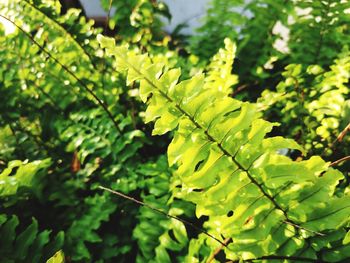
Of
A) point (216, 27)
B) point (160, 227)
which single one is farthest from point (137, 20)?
point (160, 227)

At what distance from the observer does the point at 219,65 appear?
1.61 metres

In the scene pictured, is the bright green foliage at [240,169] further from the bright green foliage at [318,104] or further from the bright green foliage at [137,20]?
the bright green foliage at [137,20]

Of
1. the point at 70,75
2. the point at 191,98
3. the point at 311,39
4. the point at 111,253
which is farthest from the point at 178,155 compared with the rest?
the point at 311,39

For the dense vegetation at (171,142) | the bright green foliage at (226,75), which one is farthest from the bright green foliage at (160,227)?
the bright green foliage at (226,75)

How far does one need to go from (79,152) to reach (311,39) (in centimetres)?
133

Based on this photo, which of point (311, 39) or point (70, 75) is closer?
point (70, 75)

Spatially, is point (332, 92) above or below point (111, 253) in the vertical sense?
above

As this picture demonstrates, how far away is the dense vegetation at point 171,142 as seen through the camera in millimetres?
841

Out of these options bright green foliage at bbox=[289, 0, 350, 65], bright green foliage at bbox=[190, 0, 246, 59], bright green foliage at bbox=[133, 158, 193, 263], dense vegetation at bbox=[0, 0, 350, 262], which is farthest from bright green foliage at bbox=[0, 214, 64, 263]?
bright green foliage at bbox=[289, 0, 350, 65]

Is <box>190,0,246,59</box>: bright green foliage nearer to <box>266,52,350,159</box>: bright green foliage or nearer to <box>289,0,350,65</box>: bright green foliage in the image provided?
<box>289,0,350,65</box>: bright green foliage

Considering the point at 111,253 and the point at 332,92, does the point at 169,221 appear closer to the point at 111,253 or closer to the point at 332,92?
the point at 111,253

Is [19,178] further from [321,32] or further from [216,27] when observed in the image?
[321,32]

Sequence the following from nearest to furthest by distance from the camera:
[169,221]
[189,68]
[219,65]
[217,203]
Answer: [217,203] < [169,221] < [219,65] < [189,68]

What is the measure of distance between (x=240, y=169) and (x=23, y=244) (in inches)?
33.7
